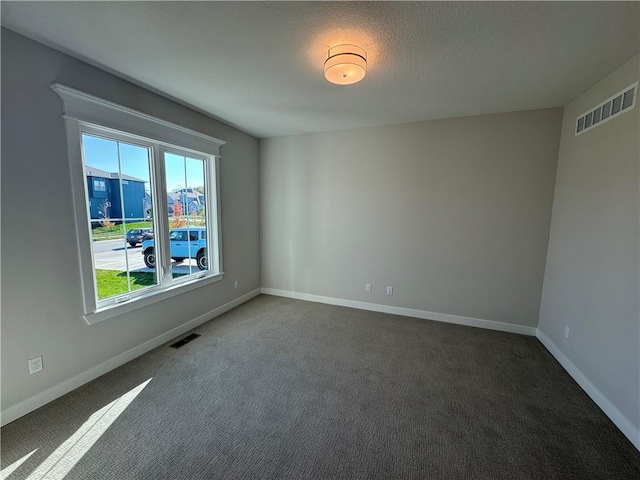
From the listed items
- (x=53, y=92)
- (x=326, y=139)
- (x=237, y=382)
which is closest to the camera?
(x=53, y=92)

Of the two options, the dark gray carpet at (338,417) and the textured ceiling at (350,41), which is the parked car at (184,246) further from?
the textured ceiling at (350,41)

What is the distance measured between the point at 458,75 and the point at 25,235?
3.46 m

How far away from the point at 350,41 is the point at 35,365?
3161 millimetres

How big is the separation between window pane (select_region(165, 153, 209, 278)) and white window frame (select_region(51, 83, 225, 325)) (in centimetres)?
8

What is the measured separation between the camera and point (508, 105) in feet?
9.16

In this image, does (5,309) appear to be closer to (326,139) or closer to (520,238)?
(326,139)

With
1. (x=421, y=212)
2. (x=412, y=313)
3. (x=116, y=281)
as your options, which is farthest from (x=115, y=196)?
(x=412, y=313)

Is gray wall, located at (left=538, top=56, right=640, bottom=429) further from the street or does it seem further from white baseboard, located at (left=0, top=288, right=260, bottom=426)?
the street

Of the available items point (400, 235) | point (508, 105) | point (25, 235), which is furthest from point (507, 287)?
point (25, 235)

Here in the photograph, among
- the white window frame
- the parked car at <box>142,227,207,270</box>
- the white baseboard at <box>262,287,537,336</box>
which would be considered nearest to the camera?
the white window frame

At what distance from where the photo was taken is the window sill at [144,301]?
2.20 meters

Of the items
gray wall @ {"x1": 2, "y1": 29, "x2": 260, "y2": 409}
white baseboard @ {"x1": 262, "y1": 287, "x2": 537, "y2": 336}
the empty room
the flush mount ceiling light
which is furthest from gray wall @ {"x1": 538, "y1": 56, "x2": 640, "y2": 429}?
gray wall @ {"x1": 2, "y1": 29, "x2": 260, "y2": 409}

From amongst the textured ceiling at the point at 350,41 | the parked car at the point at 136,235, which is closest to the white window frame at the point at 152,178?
the parked car at the point at 136,235

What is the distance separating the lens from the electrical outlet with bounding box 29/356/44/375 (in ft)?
6.08
